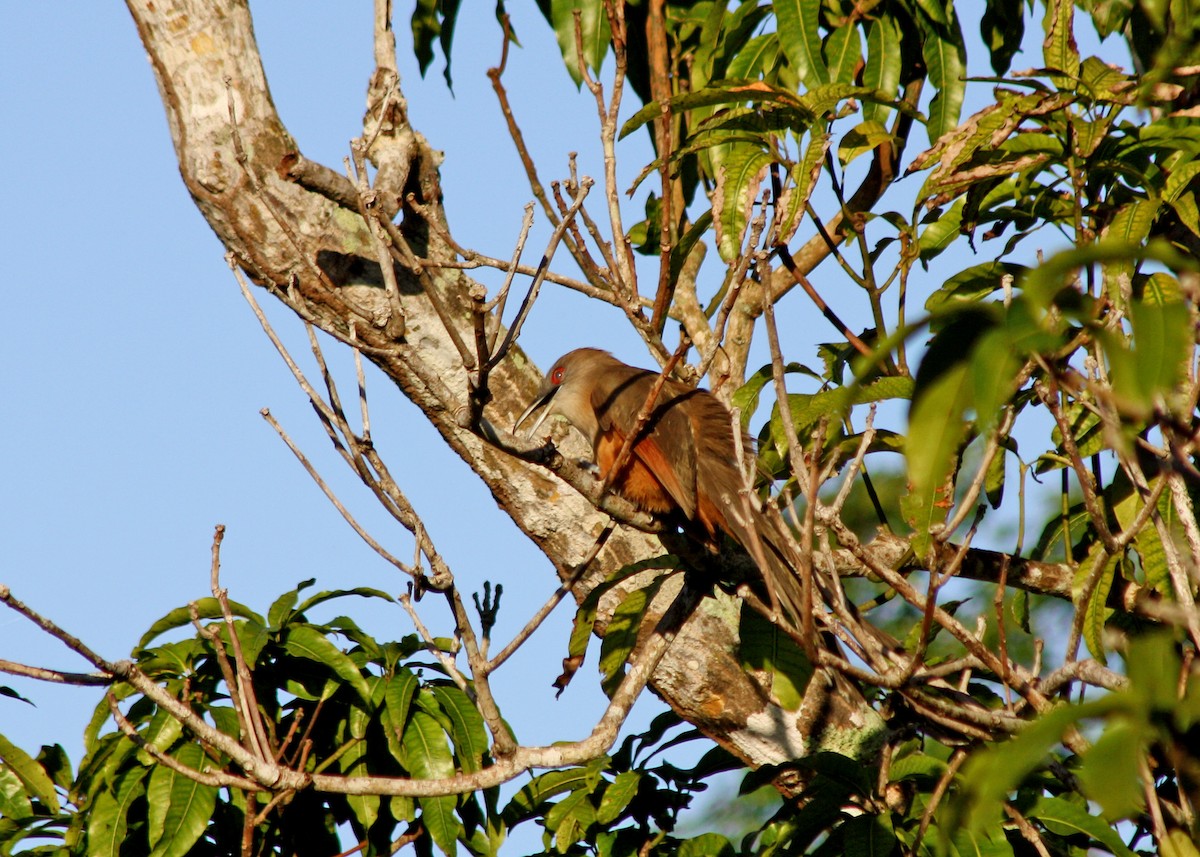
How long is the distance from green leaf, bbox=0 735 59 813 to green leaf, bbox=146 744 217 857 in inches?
18.0

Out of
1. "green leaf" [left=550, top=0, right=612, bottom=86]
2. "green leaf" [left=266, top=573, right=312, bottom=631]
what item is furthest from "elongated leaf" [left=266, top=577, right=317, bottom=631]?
"green leaf" [left=550, top=0, right=612, bottom=86]

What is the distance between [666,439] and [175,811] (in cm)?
214

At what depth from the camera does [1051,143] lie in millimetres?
3383

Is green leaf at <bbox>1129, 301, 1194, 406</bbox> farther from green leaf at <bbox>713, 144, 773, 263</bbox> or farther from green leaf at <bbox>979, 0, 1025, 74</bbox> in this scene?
green leaf at <bbox>979, 0, 1025, 74</bbox>

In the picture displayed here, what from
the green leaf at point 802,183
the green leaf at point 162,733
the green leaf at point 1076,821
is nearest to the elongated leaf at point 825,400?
the green leaf at point 802,183

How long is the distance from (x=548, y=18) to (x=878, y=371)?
280 centimetres

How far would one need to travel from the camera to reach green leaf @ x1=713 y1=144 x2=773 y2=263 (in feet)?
11.4

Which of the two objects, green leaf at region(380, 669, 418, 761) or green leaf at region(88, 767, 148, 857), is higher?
green leaf at region(380, 669, 418, 761)

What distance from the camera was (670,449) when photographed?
4469 mm

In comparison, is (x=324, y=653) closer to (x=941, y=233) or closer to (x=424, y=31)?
(x=941, y=233)

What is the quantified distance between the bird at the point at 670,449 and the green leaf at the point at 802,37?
116 cm

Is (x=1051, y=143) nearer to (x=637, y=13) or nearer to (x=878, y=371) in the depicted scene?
(x=878, y=371)

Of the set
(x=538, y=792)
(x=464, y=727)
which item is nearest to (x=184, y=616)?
(x=464, y=727)

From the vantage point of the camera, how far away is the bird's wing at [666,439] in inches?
170
